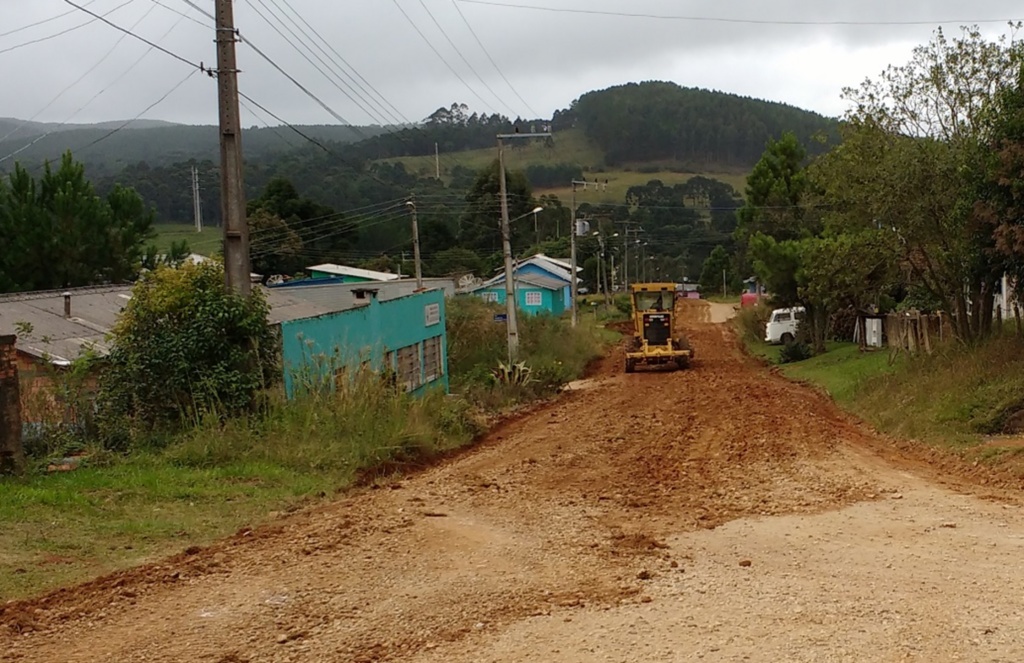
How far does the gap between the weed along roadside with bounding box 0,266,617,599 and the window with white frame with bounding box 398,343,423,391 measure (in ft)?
18.9

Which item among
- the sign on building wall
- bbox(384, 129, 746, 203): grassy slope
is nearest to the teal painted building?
the sign on building wall

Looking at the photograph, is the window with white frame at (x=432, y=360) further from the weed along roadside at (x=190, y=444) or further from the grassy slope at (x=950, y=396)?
the grassy slope at (x=950, y=396)

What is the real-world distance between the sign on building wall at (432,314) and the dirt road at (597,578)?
13.9m

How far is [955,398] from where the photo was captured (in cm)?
1780

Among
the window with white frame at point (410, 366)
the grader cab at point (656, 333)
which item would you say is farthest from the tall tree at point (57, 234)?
the grader cab at point (656, 333)

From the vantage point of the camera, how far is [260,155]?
76.5m

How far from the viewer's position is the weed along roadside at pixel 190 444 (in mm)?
10273

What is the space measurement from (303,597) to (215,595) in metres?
0.71

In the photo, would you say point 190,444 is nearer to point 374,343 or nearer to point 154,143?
point 374,343

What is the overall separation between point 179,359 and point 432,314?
13.6 m

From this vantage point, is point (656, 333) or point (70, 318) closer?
point (70, 318)

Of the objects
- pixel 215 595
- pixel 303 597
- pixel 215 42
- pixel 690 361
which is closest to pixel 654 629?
pixel 303 597

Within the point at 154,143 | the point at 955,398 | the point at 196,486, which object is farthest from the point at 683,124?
the point at 196,486

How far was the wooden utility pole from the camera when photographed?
487 inches
